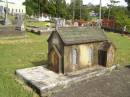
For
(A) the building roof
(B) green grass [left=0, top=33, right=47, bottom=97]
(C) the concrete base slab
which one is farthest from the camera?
(A) the building roof

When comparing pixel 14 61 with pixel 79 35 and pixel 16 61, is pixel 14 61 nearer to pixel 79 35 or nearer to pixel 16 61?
pixel 16 61

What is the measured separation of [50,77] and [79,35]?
2.73m

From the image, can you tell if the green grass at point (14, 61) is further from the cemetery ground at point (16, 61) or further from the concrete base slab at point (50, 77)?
the concrete base slab at point (50, 77)

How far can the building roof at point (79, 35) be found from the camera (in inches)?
409

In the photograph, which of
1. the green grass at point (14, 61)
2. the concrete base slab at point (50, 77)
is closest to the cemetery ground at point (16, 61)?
the green grass at point (14, 61)

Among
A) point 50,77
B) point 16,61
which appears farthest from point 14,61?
point 50,77

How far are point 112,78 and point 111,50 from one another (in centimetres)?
181

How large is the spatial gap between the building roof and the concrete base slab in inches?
60.2

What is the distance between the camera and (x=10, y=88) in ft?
29.0

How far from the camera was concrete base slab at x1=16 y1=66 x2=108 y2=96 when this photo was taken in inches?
345

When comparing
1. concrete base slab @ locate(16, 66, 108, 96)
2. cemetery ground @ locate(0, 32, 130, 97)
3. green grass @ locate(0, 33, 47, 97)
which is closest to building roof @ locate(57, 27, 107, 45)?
concrete base slab @ locate(16, 66, 108, 96)

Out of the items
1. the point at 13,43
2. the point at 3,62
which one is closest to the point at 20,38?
the point at 13,43

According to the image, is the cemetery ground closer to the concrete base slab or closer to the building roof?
the concrete base slab

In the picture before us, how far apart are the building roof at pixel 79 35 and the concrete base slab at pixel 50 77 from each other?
1530 mm
